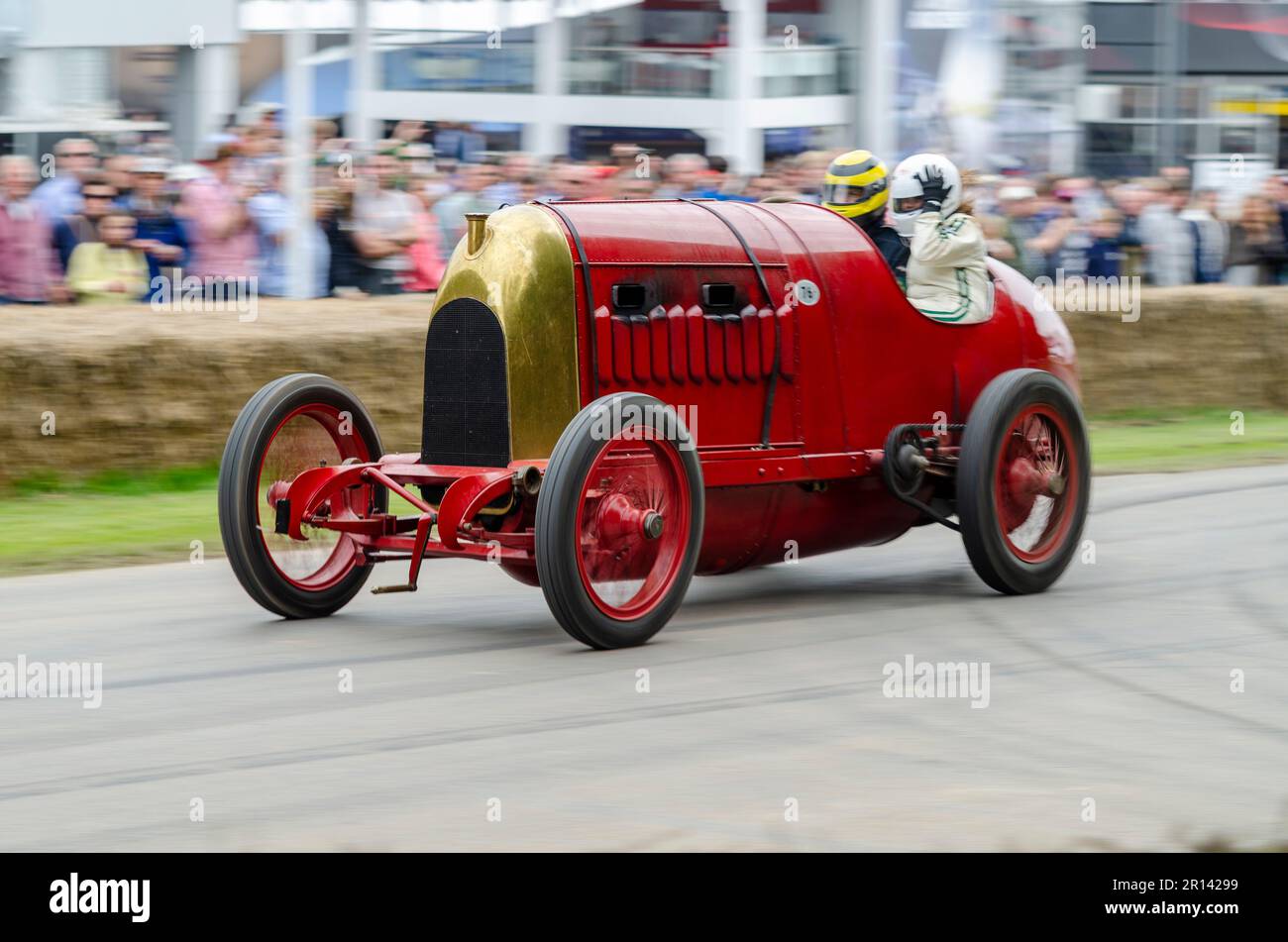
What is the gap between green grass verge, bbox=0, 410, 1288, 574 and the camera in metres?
9.09

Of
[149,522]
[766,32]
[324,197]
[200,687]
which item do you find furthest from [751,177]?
[200,687]

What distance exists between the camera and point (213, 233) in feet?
38.8

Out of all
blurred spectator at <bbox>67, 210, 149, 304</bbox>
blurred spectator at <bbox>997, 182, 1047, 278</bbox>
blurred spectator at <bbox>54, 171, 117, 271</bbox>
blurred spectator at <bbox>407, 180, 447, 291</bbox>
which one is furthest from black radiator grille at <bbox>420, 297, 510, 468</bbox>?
blurred spectator at <bbox>997, 182, 1047, 278</bbox>

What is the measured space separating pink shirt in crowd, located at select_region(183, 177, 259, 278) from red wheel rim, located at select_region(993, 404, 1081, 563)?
18.2ft

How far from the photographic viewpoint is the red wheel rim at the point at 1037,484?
8141 millimetres

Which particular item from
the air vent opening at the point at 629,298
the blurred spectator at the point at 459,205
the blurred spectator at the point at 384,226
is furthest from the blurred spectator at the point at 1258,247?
the air vent opening at the point at 629,298

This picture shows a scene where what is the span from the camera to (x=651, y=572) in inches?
278

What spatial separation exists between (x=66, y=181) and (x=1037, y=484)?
19.7 ft

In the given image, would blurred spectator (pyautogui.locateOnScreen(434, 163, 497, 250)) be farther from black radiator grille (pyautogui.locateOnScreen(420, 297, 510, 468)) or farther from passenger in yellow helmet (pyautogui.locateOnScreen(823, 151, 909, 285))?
black radiator grille (pyautogui.locateOnScreen(420, 297, 510, 468))

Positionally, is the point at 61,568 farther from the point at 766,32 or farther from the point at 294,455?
the point at 766,32

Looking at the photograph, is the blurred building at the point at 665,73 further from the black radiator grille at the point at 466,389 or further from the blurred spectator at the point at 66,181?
the black radiator grille at the point at 466,389

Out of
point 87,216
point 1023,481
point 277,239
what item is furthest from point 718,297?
point 277,239

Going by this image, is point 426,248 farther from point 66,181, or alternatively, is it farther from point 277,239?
point 66,181

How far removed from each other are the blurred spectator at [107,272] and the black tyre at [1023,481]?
5.68m
